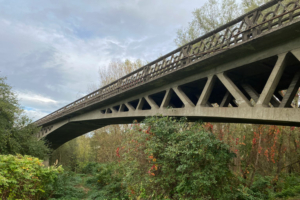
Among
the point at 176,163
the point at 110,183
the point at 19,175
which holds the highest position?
the point at 176,163

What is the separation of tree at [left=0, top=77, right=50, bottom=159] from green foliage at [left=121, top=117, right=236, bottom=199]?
31.0 ft

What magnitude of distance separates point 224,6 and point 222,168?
466 inches

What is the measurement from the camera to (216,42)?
6855 millimetres

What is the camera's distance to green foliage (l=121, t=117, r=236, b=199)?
7031 mm

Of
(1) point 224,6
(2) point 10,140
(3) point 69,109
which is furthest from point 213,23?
(2) point 10,140

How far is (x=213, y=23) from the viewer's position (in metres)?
14.9

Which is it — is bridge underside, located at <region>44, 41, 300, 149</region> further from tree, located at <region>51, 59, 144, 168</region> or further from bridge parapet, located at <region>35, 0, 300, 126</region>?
tree, located at <region>51, 59, 144, 168</region>

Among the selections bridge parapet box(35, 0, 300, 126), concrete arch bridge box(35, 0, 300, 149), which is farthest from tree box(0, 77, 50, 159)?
concrete arch bridge box(35, 0, 300, 149)

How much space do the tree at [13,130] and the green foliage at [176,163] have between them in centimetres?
944

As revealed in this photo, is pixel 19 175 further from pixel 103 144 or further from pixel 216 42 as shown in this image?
pixel 103 144

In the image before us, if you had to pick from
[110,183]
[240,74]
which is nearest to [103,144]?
[110,183]

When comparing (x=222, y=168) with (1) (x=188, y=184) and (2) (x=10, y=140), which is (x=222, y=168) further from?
(2) (x=10, y=140)

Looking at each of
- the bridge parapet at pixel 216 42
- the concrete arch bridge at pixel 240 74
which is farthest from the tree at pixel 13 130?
the concrete arch bridge at pixel 240 74

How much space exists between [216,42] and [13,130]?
1495cm
